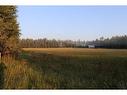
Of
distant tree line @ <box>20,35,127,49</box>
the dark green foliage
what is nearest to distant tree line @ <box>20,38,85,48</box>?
distant tree line @ <box>20,35,127,49</box>

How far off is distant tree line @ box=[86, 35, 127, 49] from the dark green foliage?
1.10 m

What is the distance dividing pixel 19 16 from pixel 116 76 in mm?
1702

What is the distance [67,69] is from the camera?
31.0ft

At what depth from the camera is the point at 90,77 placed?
30.7 ft

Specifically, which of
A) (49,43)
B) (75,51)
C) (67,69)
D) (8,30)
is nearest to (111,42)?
(75,51)

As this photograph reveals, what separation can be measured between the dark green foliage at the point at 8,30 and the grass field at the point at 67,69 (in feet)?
0.68

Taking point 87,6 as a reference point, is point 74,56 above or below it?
below

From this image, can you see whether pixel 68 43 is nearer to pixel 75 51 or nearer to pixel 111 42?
pixel 75 51

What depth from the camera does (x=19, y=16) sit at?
941 centimetres
